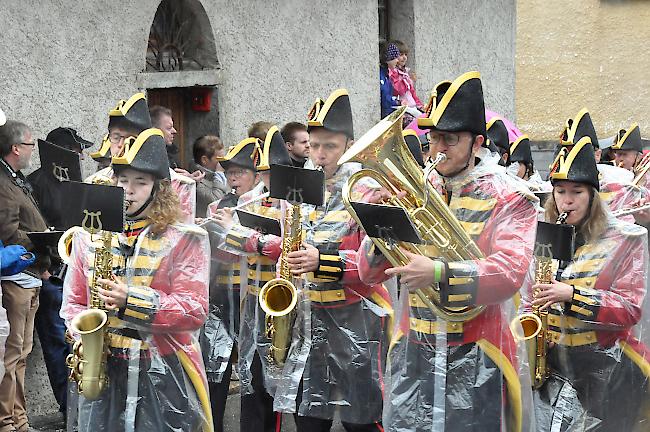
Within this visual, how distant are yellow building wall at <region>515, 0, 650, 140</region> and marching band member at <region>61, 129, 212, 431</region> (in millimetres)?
18383

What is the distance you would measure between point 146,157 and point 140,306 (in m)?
0.67

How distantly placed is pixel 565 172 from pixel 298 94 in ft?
21.0

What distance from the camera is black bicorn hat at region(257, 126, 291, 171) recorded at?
25.0 feet

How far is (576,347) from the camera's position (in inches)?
241

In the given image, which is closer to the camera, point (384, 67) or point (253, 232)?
point (253, 232)

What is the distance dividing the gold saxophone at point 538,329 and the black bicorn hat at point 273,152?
6.91ft

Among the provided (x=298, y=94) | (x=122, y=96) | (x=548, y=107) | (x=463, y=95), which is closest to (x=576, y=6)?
(x=548, y=107)

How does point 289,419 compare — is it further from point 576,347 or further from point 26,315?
point 576,347

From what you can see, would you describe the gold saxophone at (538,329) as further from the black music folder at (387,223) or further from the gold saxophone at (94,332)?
the gold saxophone at (94,332)

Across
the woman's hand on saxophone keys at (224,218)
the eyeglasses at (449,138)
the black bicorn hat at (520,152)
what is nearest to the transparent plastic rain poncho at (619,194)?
the black bicorn hat at (520,152)

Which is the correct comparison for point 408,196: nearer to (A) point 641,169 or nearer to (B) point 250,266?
(B) point 250,266

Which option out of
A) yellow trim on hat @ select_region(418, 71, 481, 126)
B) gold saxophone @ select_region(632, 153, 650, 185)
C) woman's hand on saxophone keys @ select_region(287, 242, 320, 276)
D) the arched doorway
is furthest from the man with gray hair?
gold saxophone @ select_region(632, 153, 650, 185)

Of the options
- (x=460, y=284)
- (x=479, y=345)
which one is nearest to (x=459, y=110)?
(x=460, y=284)

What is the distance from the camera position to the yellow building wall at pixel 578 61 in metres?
23.4
